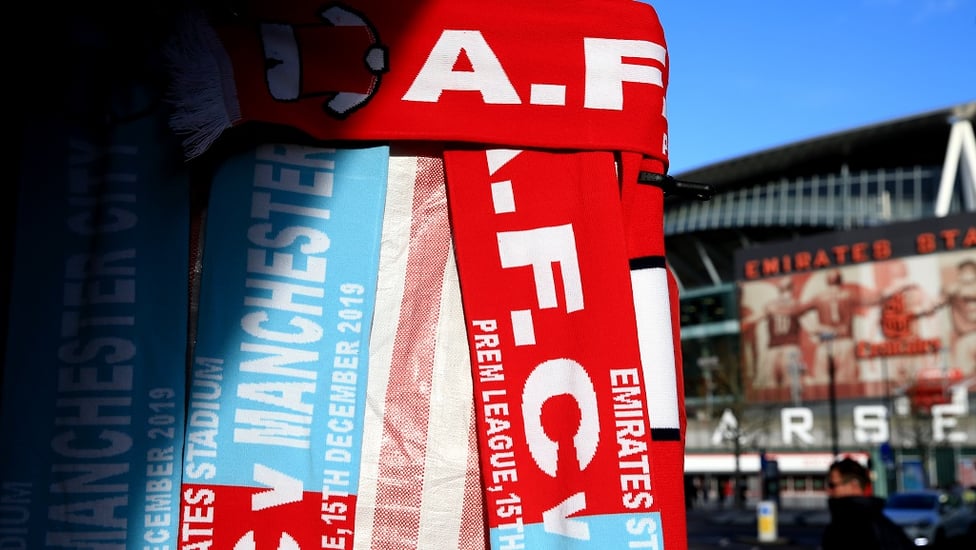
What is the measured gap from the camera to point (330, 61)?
7.89ft

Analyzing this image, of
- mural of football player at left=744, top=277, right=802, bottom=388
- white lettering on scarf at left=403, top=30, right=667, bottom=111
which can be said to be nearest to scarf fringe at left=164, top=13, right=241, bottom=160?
white lettering on scarf at left=403, top=30, right=667, bottom=111

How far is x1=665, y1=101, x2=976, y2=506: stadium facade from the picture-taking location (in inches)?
2179

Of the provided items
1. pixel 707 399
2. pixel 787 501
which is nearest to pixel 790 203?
pixel 707 399

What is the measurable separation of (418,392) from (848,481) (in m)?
3.83

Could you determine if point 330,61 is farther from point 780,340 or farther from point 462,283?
point 780,340

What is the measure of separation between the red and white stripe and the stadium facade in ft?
147

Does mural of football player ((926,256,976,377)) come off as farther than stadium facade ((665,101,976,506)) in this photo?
Yes

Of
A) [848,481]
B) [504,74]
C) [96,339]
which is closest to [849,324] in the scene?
[848,481]

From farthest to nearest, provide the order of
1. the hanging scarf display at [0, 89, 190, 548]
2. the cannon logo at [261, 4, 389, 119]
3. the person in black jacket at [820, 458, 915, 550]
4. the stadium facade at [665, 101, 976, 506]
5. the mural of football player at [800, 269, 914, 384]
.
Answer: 1. the mural of football player at [800, 269, 914, 384]
2. the stadium facade at [665, 101, 976, 506]
3. the person in black jacket at [820, 458, 915, 550]
4. the cannon logo at [261, 4, 389, 119]
5. the hanging scarf display at [0, 89, 190, 548]

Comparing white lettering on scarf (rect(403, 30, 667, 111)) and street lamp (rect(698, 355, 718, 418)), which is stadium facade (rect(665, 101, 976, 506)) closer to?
street lamp (rect(698, 355, 718, 418))

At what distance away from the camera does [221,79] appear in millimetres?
2336

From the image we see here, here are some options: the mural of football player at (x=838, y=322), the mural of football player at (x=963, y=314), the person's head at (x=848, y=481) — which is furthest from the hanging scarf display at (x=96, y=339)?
the mural of football player at (x=838, y=322)

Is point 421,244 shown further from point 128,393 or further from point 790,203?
point 790,203

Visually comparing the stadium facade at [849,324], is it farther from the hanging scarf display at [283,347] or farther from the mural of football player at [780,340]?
the hanging scarf display at [283,347]
